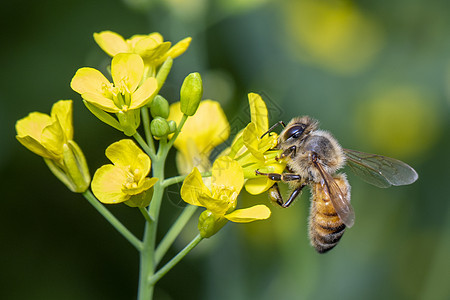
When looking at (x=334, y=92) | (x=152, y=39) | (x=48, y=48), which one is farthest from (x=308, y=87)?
(x=152, y=39)

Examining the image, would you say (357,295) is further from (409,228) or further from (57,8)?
(57,8)

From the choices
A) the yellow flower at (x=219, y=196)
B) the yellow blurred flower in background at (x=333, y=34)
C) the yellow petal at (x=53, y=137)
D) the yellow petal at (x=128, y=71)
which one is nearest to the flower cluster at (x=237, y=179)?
the yellow flower at (x=219, y=196)

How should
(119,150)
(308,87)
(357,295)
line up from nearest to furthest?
(119,150)
(357,295)
(308,87)

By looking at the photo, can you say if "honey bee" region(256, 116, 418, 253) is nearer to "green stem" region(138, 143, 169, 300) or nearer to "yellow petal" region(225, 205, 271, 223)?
"yellow petal" region(225, 205, 271, 223)

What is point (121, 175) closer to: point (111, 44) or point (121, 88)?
point (121, 88)

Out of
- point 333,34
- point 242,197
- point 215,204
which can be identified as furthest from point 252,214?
point 333,34

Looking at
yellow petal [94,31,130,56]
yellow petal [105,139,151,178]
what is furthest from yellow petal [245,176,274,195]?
yellow petal [94,31,130,56]

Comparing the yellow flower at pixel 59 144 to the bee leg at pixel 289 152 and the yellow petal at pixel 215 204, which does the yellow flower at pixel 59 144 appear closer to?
the yellow petal at pixel 215 204
